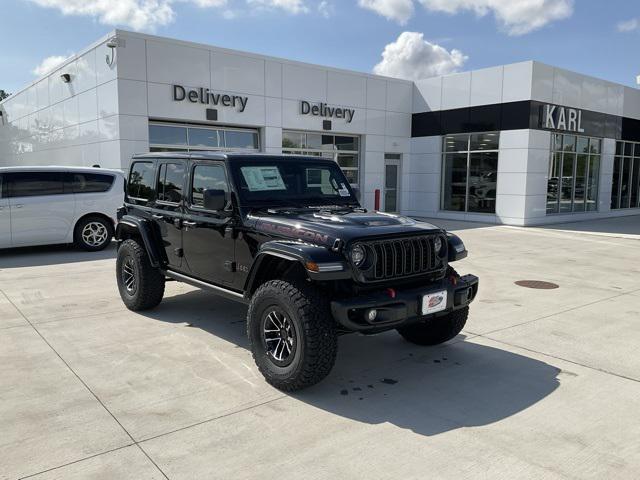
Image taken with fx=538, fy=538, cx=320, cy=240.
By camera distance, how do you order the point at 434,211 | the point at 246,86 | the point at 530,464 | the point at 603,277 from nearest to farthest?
the point at 530,464, the point at 603,277, the point at 246,86, the point at 434,211

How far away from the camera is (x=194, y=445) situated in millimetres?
3303

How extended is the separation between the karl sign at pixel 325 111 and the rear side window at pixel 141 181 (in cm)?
1143

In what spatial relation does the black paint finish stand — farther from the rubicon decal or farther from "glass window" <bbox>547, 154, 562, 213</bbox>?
the rubicon decal

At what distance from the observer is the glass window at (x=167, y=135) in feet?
48.6

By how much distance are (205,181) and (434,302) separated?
253 cm

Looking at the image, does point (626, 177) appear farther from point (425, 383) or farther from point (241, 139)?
point (425, 383)

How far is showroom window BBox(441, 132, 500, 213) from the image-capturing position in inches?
707

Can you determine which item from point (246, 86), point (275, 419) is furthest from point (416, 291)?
point (246, 86)

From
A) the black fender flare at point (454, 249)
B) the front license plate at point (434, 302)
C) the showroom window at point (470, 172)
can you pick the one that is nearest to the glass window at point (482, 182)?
the showroom window at point (470, 172)

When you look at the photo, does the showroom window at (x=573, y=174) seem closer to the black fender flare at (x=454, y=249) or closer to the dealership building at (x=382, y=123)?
the dealership building at (x=382, y=123)

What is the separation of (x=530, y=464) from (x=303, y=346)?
1616mm

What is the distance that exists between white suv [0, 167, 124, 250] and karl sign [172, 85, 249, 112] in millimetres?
4373

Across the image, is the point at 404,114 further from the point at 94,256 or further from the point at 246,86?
the point at 94,256

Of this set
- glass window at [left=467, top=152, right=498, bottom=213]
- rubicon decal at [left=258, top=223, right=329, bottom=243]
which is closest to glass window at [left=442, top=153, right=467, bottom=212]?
glass window at [left=467, top=152, right=498, bottom=213]
